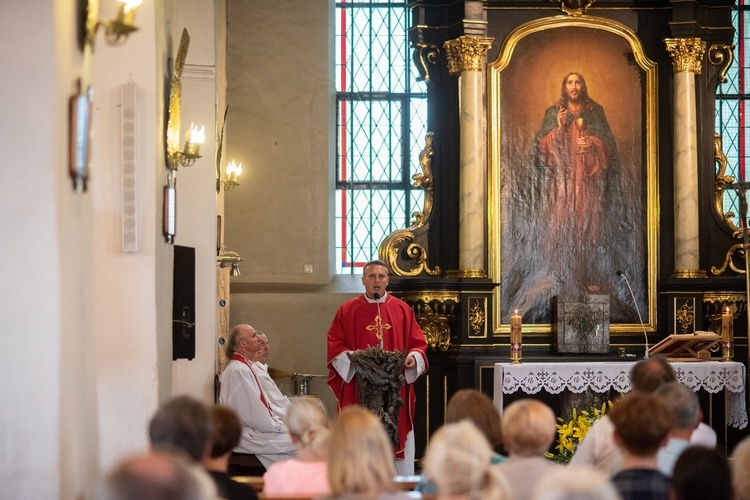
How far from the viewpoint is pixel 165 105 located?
344 inches

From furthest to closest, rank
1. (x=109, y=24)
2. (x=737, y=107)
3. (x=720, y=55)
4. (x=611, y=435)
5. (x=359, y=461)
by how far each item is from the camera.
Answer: (x=737, y=107) → (x=720, y=55) → (x=109, y=24) → (x=611, y=435) → (x=359, y=461)

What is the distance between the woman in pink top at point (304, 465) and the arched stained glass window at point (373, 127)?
10.2 metres

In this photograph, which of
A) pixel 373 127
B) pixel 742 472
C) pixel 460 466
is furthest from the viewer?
pixel 373 127

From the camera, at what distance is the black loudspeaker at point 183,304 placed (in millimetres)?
9523

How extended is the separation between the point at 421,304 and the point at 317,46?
4.00 metres

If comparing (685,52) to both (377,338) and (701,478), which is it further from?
(701,478)

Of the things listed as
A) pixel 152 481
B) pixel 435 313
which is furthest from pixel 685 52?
pixel 152 481

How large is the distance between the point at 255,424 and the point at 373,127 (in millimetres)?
6537

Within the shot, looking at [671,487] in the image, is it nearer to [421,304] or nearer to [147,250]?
[147,250]

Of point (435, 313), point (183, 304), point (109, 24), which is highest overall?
point (109, 24)

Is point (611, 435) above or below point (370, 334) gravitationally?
below

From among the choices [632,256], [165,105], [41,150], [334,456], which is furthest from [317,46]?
[334,456]

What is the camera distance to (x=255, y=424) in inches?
382

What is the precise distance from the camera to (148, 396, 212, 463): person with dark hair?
4.20m
